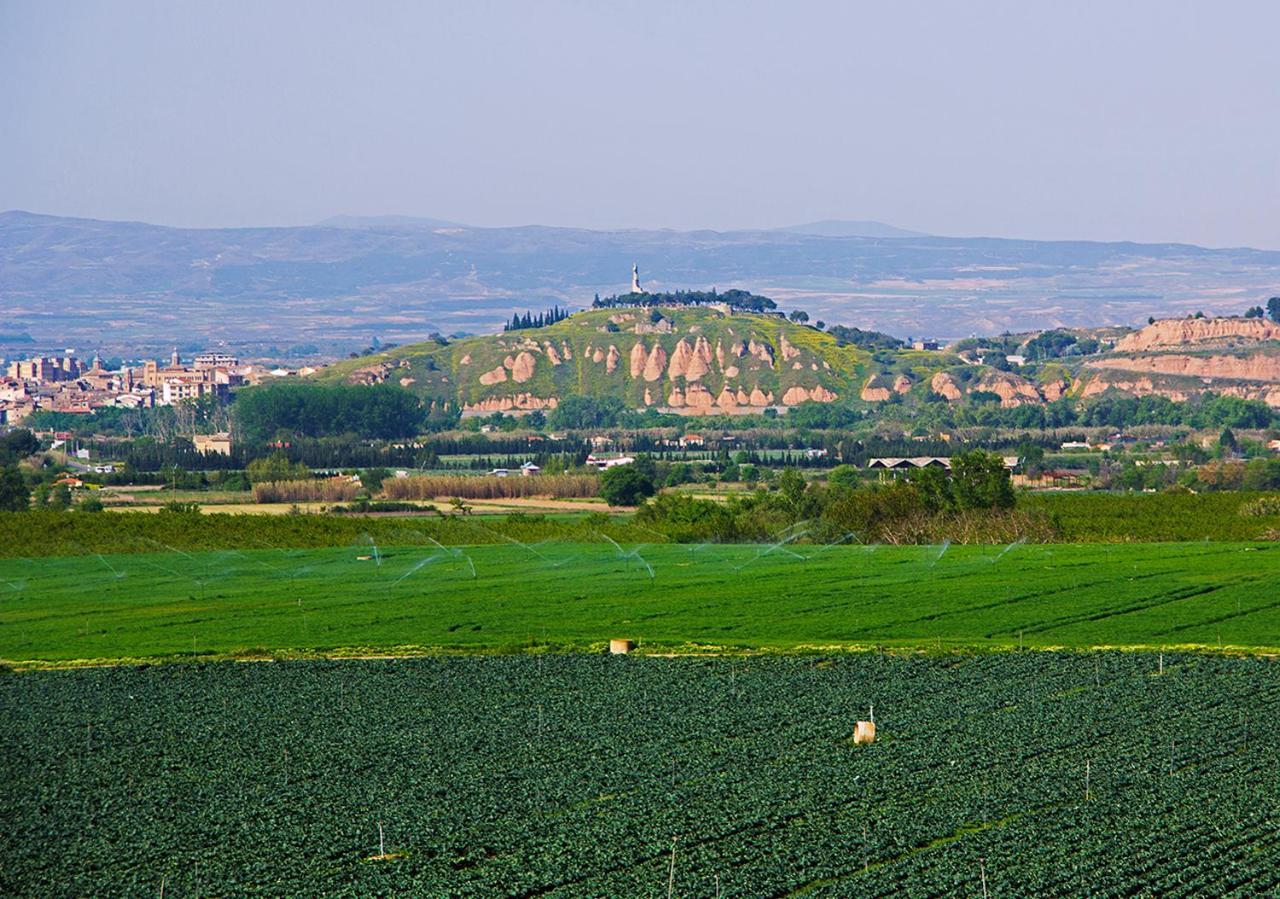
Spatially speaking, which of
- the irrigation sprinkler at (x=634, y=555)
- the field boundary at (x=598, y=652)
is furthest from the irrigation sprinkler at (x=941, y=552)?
the field boundary at (x=598, y=652)

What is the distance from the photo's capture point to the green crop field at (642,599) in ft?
140

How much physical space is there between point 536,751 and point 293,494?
75.3 meters

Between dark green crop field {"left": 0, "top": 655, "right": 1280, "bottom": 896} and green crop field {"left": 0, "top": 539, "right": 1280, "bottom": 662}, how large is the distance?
5.12m

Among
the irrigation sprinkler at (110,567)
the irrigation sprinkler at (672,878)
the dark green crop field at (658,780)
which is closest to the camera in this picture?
the irrigation sprinkler at (672,878)

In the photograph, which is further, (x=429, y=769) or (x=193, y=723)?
(x=193, y=723)

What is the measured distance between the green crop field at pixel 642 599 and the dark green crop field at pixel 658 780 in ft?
16.8

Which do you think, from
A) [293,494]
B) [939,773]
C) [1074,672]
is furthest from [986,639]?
[293,494]

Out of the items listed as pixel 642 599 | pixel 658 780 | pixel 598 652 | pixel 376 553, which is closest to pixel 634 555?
pixel 376 553

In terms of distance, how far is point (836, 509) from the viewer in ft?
237

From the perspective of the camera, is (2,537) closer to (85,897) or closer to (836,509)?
(836,509)

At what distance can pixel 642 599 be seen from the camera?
164ft

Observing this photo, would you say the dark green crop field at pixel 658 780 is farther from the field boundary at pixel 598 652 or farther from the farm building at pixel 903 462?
the farm building at pixel 903 462

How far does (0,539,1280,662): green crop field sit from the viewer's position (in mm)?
42594

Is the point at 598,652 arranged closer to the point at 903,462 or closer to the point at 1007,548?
the point at 1007,548
